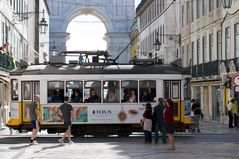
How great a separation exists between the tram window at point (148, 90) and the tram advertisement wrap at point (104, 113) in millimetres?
541

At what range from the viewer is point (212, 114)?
4447 centimetres

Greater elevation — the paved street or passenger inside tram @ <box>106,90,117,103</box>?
passenger inside tram @ <box>106,90,117,103</box>

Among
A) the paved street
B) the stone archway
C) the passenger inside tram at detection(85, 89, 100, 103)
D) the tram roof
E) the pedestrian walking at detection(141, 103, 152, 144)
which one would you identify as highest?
the stone archway

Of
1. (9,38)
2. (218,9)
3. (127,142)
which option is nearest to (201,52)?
(218,9)

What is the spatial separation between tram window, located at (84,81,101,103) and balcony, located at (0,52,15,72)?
1233cm

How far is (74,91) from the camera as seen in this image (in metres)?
26.7

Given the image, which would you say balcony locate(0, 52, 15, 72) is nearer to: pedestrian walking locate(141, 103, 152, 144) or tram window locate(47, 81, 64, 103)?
tram window locate(47, 81, 64, 103)

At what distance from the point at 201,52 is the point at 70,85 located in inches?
885

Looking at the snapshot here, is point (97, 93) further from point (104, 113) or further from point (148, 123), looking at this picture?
point (148, 123)

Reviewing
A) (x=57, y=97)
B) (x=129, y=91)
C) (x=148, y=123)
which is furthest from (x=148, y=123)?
(x=57, y=97)

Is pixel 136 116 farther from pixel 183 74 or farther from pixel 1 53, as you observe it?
pixel 1 53

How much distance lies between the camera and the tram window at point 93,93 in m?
26.7

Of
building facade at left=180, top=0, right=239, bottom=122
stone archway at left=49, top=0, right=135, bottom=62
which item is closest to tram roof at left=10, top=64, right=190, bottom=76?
building facade at left=180, top=0, right=239, bottom=122

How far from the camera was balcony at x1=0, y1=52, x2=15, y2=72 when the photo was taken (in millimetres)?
38281
